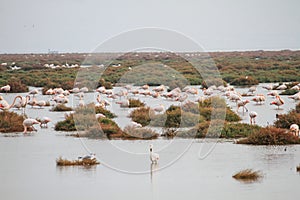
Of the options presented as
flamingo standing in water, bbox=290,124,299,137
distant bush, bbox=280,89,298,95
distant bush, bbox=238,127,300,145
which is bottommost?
distant bush, bbox=238,127,300,145

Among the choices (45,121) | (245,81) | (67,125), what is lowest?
(67,125)

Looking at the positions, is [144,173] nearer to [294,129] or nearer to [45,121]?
[294,129]

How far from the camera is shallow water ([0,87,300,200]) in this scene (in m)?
12.2

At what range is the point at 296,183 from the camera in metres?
12.6

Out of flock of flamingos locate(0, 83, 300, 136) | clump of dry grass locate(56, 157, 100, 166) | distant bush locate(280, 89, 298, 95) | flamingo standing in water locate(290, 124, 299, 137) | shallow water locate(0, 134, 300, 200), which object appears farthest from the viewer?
distant bush locate(280, 89, 298, 95)

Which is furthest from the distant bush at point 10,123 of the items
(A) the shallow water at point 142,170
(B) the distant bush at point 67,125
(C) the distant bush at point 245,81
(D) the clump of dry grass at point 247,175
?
(C) the distant bush at point 245,81

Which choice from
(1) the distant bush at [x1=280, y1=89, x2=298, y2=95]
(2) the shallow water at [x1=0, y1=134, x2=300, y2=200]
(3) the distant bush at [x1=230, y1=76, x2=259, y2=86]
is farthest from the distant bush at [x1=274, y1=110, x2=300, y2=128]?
(3) the distant bush at [x1=230, y1=76, x2=259, y2=86]

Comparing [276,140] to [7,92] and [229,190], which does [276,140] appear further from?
[7,92]

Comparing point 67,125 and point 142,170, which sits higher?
point 67,125

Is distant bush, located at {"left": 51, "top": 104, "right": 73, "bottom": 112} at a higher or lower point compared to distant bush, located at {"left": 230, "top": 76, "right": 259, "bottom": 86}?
lower

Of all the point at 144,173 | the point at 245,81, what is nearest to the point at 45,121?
the point at 144,173

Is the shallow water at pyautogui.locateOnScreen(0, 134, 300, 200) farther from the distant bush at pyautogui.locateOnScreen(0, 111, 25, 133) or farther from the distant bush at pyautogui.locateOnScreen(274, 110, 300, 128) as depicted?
the distant bush at pyautogui.locateOnScreen(274, 110, 300, 128)

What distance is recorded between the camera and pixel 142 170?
14.6 meters

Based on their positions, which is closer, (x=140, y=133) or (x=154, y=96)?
(x=140, y=133)
